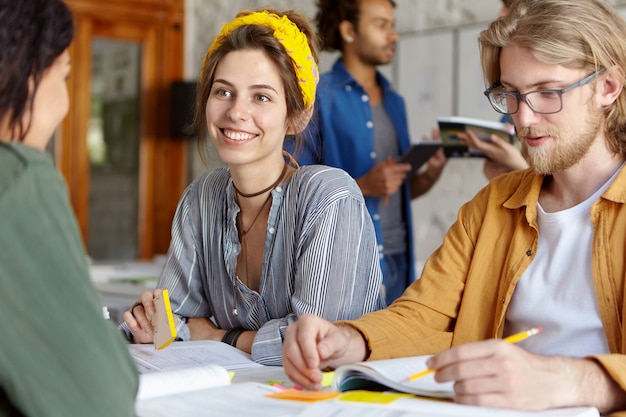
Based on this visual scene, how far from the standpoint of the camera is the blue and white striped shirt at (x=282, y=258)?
1.75m

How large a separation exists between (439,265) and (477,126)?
130cm

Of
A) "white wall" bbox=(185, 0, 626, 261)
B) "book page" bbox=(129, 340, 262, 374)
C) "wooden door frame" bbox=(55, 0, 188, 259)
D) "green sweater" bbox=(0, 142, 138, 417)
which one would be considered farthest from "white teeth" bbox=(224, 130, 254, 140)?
"wooden door frame" bbox=(55, 0, 188, 259)

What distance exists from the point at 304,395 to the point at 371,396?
0.10 meters

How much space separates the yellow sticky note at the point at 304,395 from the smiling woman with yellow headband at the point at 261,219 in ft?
1.53

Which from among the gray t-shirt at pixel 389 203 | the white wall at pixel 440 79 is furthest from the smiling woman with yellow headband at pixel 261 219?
the white wall at pixel 440 79

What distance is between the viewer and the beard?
5.08ft

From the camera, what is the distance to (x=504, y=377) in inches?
44.3

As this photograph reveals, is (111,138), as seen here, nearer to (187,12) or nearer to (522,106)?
(187,12)

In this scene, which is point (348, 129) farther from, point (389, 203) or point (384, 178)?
point (389, 203)

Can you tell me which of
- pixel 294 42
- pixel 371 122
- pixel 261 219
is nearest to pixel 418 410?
pixel 261 219

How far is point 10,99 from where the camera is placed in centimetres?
97

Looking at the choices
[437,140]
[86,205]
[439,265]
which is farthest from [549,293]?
[86,205]

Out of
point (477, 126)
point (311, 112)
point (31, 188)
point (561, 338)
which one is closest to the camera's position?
point (31, 188)

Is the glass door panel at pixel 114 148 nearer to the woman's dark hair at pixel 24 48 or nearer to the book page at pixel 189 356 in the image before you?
the book page at pixel 189 356
